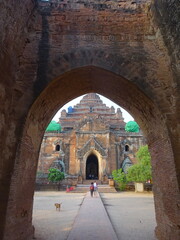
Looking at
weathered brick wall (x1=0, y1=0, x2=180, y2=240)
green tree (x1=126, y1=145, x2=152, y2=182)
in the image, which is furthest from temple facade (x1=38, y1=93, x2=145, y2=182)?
weathered brick wall (x1=0, y1=0, x2=180, y2=240)

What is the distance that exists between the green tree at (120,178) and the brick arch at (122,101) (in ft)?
60.0

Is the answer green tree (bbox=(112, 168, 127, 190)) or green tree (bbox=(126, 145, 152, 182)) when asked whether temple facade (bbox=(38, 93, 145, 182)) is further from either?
green tree (bbox=(126, 145, 152, 182))

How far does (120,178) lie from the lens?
23922mm

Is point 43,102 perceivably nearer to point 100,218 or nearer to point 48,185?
point 100,218

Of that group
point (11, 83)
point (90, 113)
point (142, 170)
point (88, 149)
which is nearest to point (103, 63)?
point (11, 83)

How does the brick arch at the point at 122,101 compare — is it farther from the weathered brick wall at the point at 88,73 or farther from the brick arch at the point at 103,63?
the brick arch at the point at 103,63

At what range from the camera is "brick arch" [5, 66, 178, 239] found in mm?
5004

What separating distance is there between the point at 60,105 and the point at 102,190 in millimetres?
18559

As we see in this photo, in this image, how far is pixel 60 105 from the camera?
23.4 ft

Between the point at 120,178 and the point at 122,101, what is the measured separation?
61.2 feet

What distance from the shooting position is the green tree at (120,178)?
23.9 meters

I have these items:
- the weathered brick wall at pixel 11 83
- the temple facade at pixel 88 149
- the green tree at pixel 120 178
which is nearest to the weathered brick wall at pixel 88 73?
the weathered brick wall at pixel 11 83

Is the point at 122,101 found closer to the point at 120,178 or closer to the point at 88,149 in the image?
the point at 120,178

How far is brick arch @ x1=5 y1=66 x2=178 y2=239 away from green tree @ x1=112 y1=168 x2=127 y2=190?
1829cm
